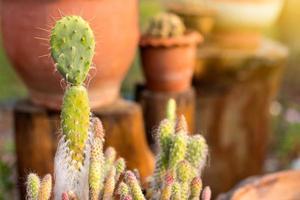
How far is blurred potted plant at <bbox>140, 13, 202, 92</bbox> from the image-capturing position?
10.1 ft

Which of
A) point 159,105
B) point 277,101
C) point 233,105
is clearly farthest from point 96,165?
point 277,101

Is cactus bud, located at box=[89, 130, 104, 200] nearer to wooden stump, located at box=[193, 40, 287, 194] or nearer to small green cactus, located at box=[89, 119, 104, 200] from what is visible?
small green cactus, located at box=[89, 119, 104, 200]

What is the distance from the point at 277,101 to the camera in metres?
5.73

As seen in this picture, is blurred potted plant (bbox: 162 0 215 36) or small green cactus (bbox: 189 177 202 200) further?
blurred potted plant (bbox: 162 0 215 36)

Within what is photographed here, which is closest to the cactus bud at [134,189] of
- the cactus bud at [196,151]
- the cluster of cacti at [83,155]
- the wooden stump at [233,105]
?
the cluster of cacti at [83,155]

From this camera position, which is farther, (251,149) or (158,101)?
(251,149)

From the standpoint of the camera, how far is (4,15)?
2.57 metres

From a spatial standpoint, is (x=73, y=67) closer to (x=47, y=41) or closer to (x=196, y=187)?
(x=196, y=187)

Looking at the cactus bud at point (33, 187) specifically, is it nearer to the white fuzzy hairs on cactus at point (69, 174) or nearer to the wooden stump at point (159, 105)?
the white fuzzy hairs on cactus at point (69, 174)

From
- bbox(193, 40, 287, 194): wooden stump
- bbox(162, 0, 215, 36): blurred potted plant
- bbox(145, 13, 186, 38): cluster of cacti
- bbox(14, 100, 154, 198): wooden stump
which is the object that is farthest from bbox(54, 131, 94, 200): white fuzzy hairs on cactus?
bbox(162, 0, 215, 36): blurred potted plant

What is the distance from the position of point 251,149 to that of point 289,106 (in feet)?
6.70

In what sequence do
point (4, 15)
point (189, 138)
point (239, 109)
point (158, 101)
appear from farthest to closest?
point (239, 109) → point (158, 101) → point (4, 15) → point (189, 138)

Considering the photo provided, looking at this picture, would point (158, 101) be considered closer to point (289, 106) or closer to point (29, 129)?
point (29, 129)

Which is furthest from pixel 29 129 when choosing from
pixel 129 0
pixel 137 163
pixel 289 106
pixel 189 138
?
pixel 289 106
